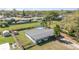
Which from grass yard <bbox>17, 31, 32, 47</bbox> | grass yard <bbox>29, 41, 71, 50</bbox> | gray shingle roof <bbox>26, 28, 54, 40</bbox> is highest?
gray shingle roof <bbox>26, 28, 54, 40</bbox>

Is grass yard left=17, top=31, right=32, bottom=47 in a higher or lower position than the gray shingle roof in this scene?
lower

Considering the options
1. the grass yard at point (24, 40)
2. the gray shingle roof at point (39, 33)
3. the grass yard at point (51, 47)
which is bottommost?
the grass yard at point (51, 47)

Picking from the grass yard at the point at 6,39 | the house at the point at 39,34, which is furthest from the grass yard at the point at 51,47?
the grass yard at the point at 6,39

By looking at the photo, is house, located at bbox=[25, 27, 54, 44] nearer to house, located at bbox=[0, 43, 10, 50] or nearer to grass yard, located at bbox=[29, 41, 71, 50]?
grass yard, located at bbox=[29, 41, 71, 50]

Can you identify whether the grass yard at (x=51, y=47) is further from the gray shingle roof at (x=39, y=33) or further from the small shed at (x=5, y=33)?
the small shed at (x=5, y=33)

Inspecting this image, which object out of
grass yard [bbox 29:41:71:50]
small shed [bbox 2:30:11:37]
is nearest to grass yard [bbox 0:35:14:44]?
small shed [bbox 2:30:11:37]

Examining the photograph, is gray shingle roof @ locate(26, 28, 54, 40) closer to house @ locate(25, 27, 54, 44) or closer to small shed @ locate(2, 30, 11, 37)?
house @ locate(25, 27, 54, 44)

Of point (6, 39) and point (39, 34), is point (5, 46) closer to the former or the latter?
point (6, 39)
